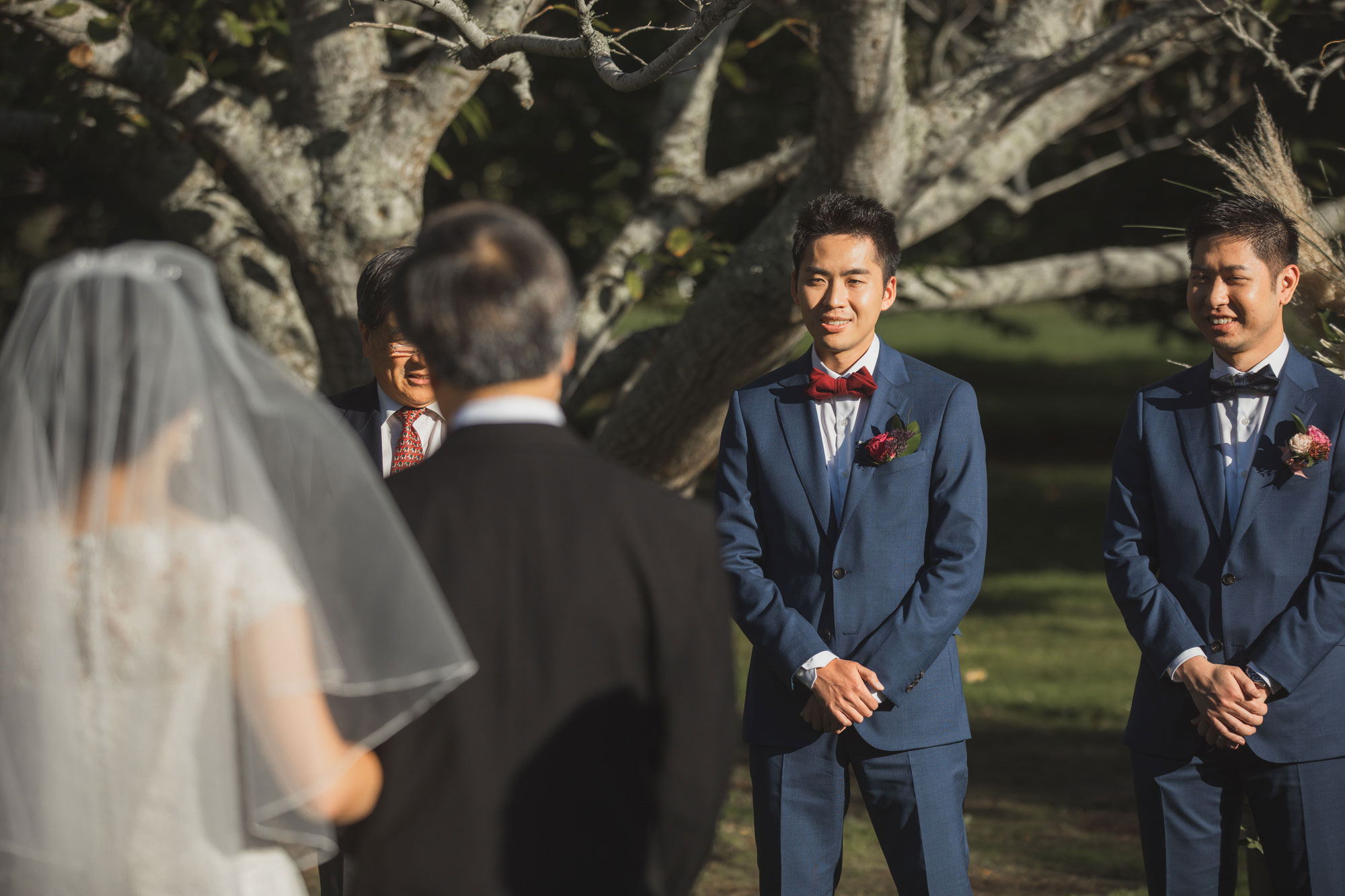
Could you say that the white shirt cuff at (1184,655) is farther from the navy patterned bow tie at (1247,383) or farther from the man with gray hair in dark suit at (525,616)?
the man with gray hair in dark suit at (525,616)

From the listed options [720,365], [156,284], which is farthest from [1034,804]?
[156,284]

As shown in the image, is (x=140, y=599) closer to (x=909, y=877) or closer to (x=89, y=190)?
(x=909, y=877)

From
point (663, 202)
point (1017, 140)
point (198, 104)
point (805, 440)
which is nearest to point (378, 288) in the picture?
point (805, 440)

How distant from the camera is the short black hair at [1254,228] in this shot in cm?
343

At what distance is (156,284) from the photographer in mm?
1961

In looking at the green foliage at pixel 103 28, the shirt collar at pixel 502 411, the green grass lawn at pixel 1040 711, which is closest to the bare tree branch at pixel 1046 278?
the green grass lawn at pixel 1040 711

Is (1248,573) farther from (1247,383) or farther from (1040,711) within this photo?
(1040,711)

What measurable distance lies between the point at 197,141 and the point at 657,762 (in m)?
4.42

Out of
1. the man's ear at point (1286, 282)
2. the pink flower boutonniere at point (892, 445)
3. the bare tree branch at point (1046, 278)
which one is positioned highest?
the man's ear at point (1286, 282)

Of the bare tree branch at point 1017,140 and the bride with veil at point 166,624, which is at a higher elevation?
the bare tree branch at point 1017,140

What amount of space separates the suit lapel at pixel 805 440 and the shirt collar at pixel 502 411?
5.23 ft

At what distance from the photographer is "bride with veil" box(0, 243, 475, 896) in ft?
6.11

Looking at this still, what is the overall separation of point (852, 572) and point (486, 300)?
1766 mm

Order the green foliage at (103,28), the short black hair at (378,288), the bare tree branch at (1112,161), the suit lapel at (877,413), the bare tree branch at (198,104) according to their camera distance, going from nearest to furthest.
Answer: the suit lapel at (877,413) → the short black hair at (378,288) → the green foliage at (103,28) → the bare tree branch at (198,104) → the bare tree branch at (1112,161)
